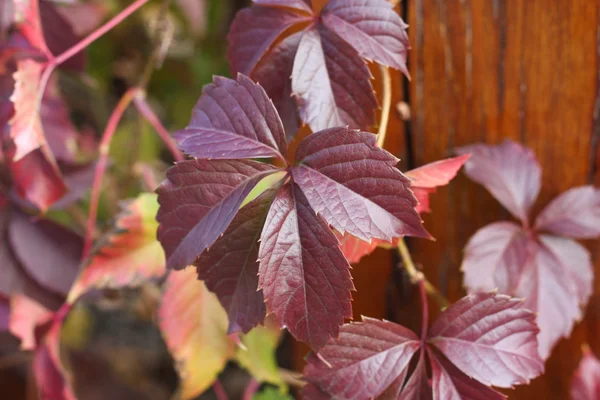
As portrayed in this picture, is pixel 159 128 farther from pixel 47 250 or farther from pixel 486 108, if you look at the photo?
pixel 486 108

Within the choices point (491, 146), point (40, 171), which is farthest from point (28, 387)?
point (491, 146)

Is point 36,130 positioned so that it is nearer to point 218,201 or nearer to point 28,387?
point 218,201

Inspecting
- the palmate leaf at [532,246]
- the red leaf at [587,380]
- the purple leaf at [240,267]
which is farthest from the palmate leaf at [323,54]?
the red leaf at [587,380]

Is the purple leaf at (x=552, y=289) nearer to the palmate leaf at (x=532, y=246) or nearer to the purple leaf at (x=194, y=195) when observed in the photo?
the palmate leaf at (x=532, y=246)

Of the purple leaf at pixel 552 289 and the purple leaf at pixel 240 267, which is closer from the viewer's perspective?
the purple leaf at pixel 240 267

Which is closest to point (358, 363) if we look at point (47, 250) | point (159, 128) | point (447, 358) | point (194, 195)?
point (447, 358)

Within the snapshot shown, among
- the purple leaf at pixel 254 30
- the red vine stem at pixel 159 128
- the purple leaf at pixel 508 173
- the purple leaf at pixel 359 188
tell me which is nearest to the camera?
the purple leaf at pixel 359 188
